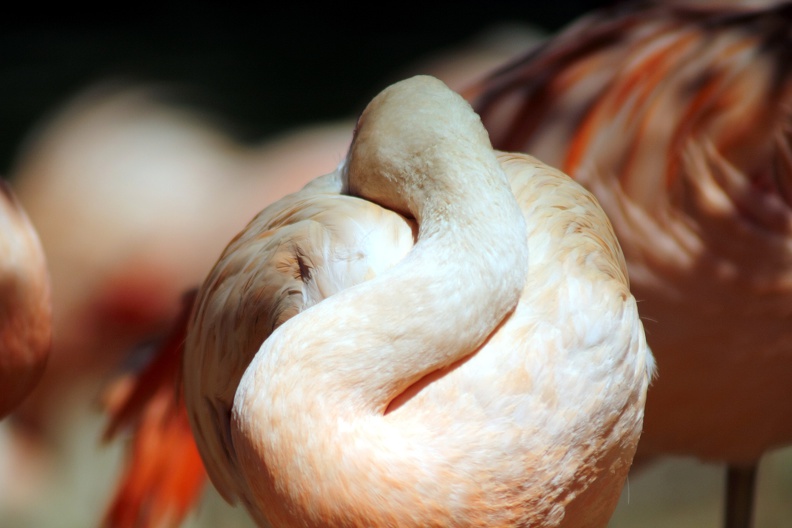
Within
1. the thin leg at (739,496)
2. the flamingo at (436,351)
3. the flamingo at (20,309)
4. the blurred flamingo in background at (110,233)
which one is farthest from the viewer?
the blurred flamingo in background at (110,233)

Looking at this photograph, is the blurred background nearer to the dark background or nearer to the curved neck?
the dark background

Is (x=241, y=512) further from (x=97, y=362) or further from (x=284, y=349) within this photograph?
(x=284, y=349)

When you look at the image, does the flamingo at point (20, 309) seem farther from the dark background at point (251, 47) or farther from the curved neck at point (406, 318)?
the dark background at point (251, 47)

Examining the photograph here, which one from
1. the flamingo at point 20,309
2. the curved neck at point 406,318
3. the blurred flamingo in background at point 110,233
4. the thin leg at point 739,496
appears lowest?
the thin leg at point 739,496

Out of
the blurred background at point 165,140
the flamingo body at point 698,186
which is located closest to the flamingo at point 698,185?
the flamingo body at point 698,186

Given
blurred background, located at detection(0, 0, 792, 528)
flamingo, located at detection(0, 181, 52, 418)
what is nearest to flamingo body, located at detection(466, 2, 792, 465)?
blurred background, located at detection(0, 0, 792, 528)
